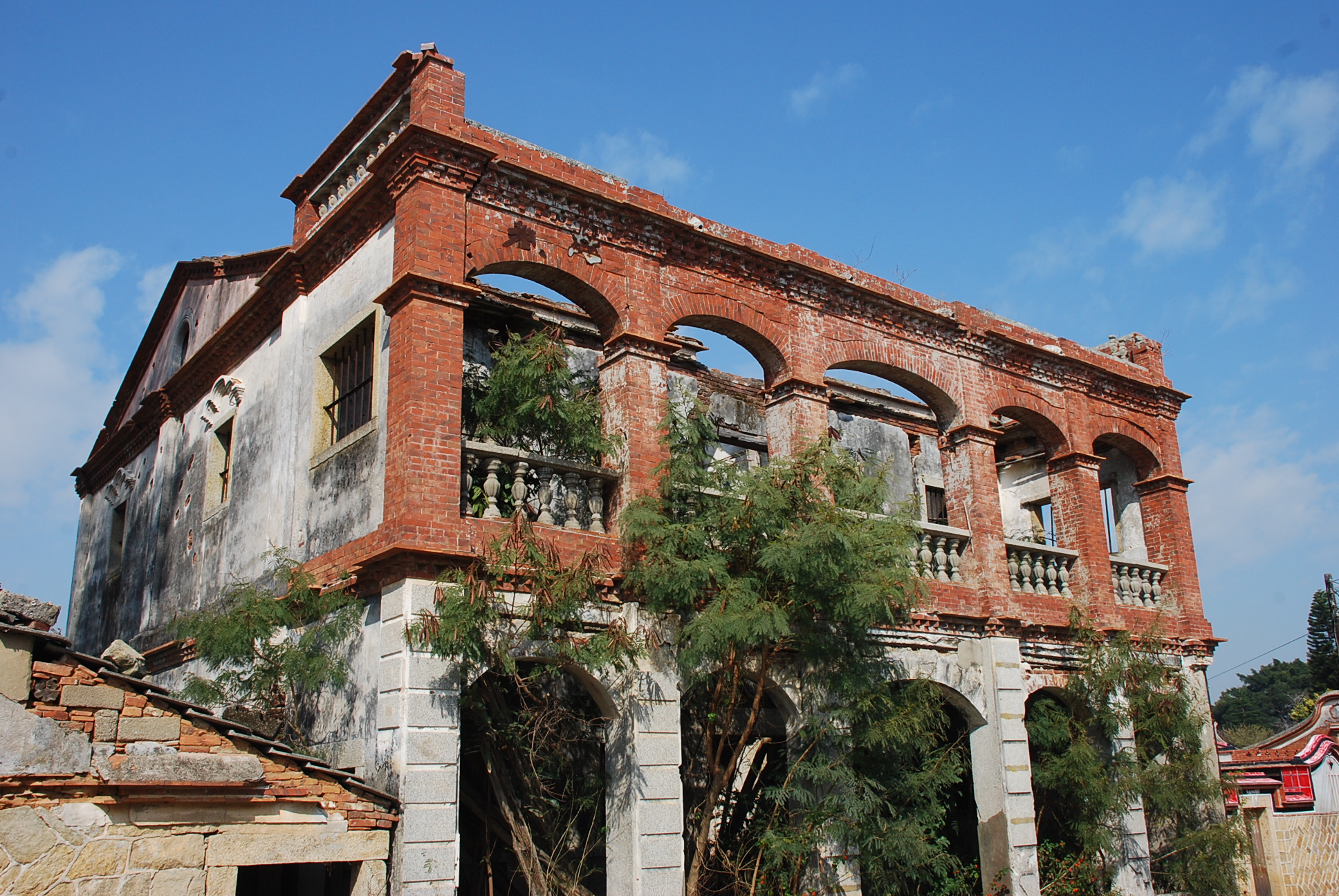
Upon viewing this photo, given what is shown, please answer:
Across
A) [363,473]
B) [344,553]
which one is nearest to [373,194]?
[363,473]

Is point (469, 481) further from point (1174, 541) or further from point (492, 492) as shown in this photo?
point (1174, 541)

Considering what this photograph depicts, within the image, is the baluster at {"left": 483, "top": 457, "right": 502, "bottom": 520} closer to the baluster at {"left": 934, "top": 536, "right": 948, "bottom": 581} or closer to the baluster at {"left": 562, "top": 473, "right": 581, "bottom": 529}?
the baluster at {"left": 562, "top": 473, "right": 581, "bottom": 529}

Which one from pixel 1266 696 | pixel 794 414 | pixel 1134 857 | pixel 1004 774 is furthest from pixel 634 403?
pixel 1266 696

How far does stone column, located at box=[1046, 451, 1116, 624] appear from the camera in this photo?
1413 cm

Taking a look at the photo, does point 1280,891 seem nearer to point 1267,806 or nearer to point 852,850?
point 1267,806

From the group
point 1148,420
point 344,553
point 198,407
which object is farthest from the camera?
point 1148,420

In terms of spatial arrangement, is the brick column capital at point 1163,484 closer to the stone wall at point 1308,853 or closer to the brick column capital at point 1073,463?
the brick column capital at point 1073,463

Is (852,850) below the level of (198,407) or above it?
below

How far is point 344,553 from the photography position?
9.57 m

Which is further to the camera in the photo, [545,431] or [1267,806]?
[1267,806]

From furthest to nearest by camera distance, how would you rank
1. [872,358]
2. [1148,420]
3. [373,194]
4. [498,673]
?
1. [1148,420]
2. [872,358]
3. [373,194]
4. [498,673]

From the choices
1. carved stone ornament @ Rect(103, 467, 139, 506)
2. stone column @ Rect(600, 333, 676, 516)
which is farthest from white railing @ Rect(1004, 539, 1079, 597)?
carved stone ornament @ Rect(103, 467, 139, 506)

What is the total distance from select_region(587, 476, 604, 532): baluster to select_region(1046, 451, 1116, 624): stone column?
7.39 meters

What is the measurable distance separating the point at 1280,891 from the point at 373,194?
16.0 m
